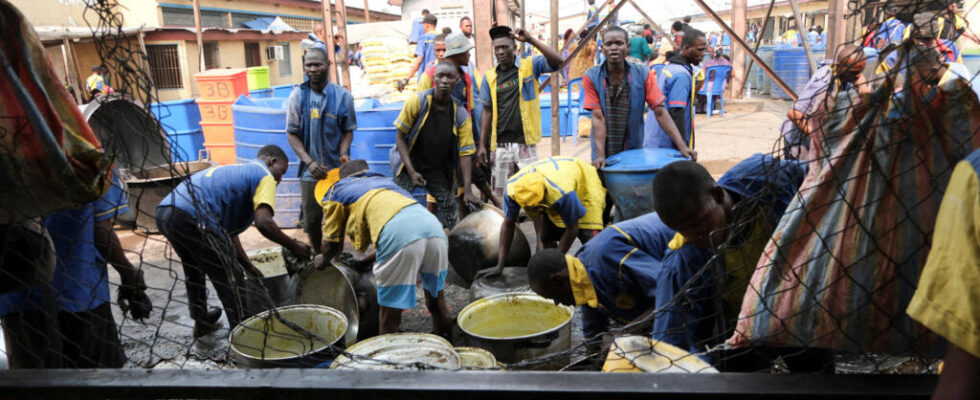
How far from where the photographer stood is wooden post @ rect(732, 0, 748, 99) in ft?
39.8

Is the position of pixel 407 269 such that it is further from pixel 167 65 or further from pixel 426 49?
pixel 167 65

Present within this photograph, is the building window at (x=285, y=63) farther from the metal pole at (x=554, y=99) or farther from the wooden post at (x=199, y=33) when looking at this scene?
the metal pole at (x=554, y=99)

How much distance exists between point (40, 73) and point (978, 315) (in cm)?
193

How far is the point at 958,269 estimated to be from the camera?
0.92m

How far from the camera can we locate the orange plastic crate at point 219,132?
23.8 ft

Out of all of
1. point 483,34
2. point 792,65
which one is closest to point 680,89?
point 483,34

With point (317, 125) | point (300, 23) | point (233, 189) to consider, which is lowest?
point (233, 189)

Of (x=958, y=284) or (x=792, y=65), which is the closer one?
(x=958, y=284)

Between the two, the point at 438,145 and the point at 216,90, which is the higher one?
the point at 216,90

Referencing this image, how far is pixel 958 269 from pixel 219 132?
24.4ft

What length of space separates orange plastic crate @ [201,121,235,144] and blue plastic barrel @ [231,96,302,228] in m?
0.83

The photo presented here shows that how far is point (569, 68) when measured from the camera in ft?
41.3

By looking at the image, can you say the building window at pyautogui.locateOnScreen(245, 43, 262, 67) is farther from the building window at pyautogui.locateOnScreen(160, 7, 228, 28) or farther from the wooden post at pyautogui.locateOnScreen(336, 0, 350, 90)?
the wooden post at pyautogui.locateOnScreen(336, 0, 350, 90)

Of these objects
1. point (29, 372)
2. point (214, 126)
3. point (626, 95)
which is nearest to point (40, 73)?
point (29, 372)
